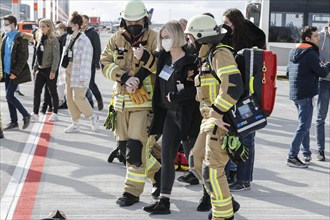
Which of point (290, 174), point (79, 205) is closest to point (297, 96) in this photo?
point (290, 174)

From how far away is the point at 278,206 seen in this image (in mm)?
6145

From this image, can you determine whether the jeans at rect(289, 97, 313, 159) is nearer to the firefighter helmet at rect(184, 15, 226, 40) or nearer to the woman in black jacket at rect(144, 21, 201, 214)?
the woman in black jacket at rect(144, 21, 201, 214)

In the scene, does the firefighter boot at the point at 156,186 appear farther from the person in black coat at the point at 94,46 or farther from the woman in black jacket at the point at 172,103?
the person in black coat at the point at 94,46

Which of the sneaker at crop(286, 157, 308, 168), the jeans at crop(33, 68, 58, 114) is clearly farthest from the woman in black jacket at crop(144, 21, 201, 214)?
the jeans at crop(33, 68, 58, 114)

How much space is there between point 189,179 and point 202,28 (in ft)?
7.65

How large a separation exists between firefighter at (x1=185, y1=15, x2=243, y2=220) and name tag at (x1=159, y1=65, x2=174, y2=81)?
0.49 metres

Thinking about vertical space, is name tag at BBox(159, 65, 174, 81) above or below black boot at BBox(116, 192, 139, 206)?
above

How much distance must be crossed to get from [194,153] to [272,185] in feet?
6.58

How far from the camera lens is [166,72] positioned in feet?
18.6

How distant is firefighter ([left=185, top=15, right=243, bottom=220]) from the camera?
489cm

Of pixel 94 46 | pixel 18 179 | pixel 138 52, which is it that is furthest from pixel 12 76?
pixel 138 52

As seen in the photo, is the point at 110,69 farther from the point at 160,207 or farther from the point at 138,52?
the point at 160,207

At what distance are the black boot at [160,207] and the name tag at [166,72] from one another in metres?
1.16

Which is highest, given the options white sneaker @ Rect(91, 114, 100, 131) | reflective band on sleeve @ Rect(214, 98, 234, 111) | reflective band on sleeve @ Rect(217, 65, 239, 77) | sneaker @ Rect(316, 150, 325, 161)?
reflective band on sleeve @ Rect(217, 65, 239, 77)
